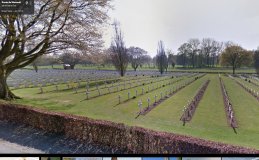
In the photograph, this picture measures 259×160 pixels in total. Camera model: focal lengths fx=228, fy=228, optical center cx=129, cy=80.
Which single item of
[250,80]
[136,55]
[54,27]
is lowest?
[250,80]

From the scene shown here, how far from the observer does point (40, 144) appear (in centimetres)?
471

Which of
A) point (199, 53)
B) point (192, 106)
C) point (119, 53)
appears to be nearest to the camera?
point (192, 106)

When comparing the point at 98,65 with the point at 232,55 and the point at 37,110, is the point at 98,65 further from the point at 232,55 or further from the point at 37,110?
the point at 232,55

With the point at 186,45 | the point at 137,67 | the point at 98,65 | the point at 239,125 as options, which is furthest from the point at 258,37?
the point at 98,65

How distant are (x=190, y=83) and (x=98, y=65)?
2.31 metres

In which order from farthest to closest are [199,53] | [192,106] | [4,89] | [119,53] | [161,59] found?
[4,89], [119,53], [161,59], [199,53], [192,106]

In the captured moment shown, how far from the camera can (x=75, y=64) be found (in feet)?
19.9

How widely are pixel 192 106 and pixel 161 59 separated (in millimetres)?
1300

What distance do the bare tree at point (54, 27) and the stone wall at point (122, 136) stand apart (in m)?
1.82

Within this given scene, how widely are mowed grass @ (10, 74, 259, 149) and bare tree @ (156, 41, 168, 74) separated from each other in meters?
0.46

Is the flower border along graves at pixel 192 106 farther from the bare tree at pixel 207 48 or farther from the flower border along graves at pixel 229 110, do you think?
the bare tree at pixel 207 48

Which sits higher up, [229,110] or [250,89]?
[250,89]

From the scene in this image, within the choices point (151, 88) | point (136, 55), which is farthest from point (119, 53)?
point (151, 88)

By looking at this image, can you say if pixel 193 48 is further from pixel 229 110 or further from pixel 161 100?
pixel 229 110
